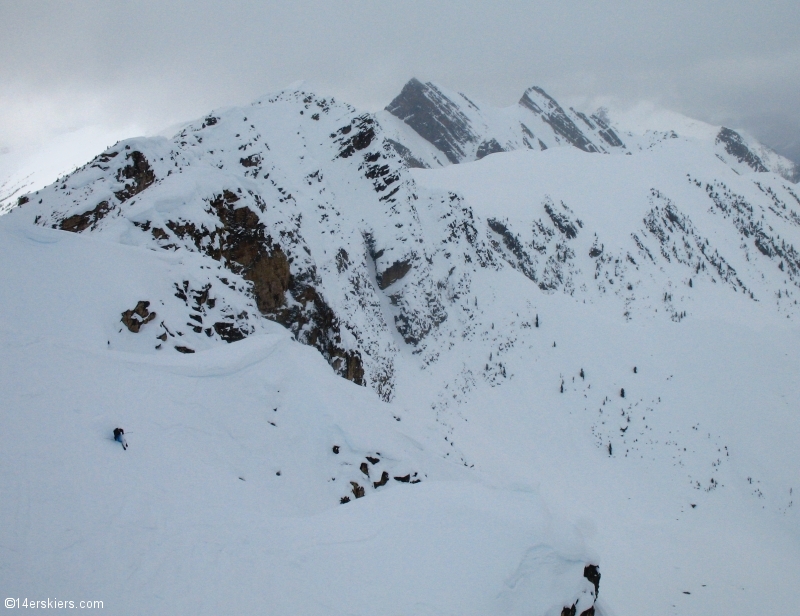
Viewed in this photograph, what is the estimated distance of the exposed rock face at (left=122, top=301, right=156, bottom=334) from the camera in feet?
29.5

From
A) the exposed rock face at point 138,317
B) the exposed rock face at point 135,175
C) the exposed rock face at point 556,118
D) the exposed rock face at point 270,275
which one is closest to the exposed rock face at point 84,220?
the exposed rock face at point 135,175

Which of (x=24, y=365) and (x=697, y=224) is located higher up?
(x=697, y=224)

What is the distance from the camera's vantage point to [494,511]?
6164mm

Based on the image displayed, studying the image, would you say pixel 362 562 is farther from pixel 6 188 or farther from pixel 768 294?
pixel 6 188

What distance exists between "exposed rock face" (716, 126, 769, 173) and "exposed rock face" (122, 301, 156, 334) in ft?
585

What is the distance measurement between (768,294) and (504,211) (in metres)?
28.6

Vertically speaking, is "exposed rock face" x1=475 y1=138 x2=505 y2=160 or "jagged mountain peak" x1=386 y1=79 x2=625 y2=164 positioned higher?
"jagged mountain peak" x1=386 y1=79 x2=625 y2=164

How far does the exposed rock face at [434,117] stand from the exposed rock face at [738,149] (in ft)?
351

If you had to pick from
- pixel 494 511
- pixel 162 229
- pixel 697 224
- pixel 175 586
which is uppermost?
pixel 697 224

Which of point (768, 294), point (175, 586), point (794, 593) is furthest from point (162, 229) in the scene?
point (768, 294)

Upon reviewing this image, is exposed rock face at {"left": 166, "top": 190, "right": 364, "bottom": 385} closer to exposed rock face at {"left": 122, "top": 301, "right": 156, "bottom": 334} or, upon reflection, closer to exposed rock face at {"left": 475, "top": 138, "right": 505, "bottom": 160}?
exposed rock face at {"left": 122, "top": 301, "right": 156, "bottom": 334}

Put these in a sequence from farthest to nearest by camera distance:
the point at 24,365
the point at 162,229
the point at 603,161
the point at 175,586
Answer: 1. the point at 603,161
2. the point at 162,229
3. the point at 24,365
4. the point at 175,586

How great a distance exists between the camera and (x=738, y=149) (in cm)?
14075

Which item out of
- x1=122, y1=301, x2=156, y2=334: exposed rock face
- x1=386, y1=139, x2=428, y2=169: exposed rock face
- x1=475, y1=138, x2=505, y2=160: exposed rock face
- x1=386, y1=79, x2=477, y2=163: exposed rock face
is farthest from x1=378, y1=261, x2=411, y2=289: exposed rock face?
x1=475, y1=138, x2=505, y2=160: exposed rock face
